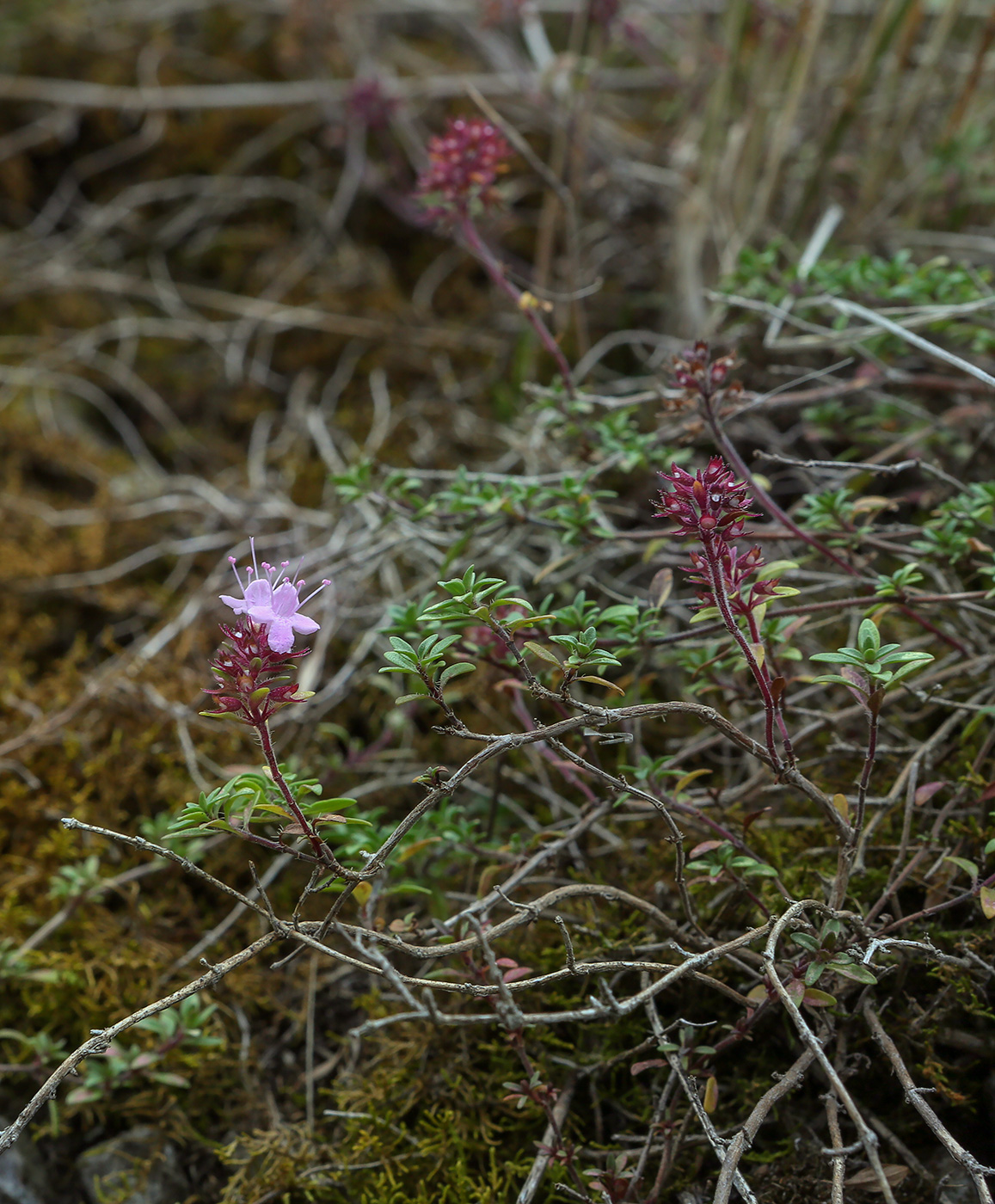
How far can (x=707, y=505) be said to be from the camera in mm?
1075

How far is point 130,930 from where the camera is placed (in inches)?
65.8

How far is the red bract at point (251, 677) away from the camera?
3.44ft

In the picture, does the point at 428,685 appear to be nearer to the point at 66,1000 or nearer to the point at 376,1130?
the point at 376,1130

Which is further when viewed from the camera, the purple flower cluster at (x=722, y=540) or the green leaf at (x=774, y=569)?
the green leaf at (x=774, y=569)

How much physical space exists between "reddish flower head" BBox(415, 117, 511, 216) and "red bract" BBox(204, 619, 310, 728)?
40.6 inches

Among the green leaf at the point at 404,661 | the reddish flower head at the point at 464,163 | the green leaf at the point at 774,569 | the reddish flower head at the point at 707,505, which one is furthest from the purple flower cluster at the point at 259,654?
the reddish flower head at the point at 464,163

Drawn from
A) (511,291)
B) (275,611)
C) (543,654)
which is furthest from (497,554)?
(275,611)

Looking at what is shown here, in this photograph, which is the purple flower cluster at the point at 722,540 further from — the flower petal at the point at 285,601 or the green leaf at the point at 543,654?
the flower petal at the point at 285,601

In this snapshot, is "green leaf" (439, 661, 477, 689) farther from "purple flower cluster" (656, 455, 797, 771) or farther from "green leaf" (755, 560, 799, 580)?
"green leaf" (755, 560, 799, 580)

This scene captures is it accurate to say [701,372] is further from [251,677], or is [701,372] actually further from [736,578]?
[251,677]

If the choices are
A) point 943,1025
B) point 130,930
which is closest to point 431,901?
point 130,930

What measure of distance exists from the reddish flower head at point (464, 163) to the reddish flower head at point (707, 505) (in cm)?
90

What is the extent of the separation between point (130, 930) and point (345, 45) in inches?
119

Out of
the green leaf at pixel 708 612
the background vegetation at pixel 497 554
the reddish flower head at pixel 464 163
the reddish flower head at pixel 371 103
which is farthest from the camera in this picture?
the reddish flower head at pixel 371 103
